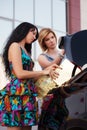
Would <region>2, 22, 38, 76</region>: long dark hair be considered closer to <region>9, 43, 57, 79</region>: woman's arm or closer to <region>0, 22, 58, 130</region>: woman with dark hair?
<region>0, 22, 58, 130</region>: woman with dark hair

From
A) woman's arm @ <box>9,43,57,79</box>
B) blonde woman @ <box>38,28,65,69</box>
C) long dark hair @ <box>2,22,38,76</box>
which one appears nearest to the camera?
woman's arm @ <box>9,43,57,79</box>

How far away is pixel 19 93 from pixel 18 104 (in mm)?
98

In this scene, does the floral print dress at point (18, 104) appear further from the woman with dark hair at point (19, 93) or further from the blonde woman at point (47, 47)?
the blonde woman at point (47, 47)

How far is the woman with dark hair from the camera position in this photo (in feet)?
11.6

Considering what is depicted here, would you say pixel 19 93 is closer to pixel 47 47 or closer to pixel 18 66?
pixel 18 66

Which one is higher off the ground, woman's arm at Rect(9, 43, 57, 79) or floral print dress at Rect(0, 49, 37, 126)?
woman's arm at Rect(9, 43, 57, 79)

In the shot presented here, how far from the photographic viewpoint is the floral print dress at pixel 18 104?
139 inches

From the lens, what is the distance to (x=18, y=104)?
353cm

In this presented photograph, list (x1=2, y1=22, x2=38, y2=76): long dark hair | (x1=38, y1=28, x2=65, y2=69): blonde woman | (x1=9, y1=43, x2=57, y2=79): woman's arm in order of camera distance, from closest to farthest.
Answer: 1. (x1=9, y1=43, x2=57, y2=79): woman's arm
2. (x1=2, y1=22, x2=38, y2=76): long dark hair
3. (x1=38, y1=28, x2=65, y2=69): blonde woman

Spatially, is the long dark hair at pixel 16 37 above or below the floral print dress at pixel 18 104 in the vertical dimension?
above

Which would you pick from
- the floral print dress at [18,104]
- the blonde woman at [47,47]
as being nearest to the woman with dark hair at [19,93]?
the floral print dress at [18,104]

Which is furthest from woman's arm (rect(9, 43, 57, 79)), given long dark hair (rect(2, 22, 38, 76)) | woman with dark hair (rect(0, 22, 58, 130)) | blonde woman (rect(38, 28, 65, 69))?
blonde woman (rect(38, 28, 65, 69))

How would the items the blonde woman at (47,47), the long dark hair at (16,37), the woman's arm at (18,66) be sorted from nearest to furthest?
the woman's arm at (18,66) < the long dark hair at (16,37) < the blonde woman at (47,47)

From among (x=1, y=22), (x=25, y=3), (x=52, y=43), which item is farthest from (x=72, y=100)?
(x=25, y=3)
